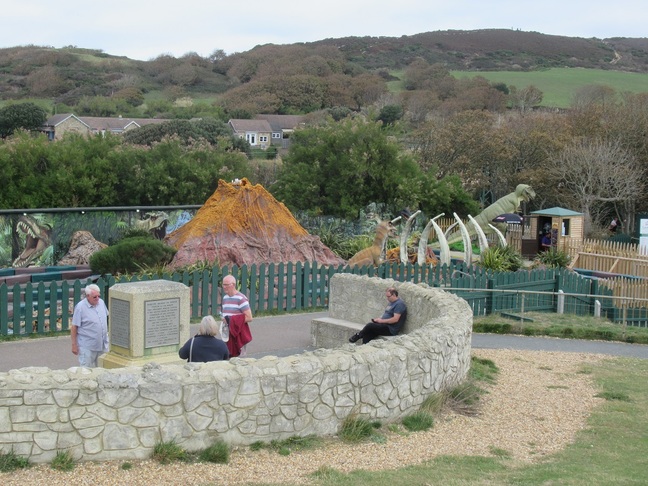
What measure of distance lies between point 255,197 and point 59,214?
6.15 meters

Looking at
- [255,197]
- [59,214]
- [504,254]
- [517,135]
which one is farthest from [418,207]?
[517,135]

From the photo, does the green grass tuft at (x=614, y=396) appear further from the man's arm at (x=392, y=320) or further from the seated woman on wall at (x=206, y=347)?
the seated woman on wall at (x=206, y=347)

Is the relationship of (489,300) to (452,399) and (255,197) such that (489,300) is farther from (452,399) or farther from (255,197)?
(452,399)

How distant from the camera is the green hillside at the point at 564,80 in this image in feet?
413

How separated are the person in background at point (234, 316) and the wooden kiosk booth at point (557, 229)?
21.4 metres

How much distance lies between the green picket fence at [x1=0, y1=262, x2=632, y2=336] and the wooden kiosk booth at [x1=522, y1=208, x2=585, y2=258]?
904 centimetres

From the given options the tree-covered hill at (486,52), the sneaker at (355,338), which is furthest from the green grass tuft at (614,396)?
the tree-covered hill at (486,52)

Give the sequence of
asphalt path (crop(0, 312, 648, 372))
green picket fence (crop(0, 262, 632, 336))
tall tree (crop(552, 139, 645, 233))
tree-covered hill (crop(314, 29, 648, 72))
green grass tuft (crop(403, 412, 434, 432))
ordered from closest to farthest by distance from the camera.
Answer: green grass tuft (crop(403, 412, 434, 432))
asphalt path (crop(0, 312, 648, 372))
green picket fence (crop(0, 262, 632, 336))
tall tree (crop(552, 139, 645, 233))
tree-covered hill (crop(314, 29, 648, 72))

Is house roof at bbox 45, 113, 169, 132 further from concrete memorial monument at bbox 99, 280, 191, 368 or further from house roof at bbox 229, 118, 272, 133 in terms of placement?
concrete memorial monument at bbox 99, 280, 191, 368

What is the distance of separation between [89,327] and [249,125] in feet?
297

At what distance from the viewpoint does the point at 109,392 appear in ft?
27.3

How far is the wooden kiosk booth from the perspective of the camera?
106ft

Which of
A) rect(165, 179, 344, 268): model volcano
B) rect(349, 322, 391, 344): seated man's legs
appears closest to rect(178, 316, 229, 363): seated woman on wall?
rect(349, 322, 391, 344): seated man's legs

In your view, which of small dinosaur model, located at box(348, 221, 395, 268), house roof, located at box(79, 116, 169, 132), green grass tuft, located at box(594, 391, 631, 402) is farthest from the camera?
house roof, located at box(79, 116, 169, 132)
